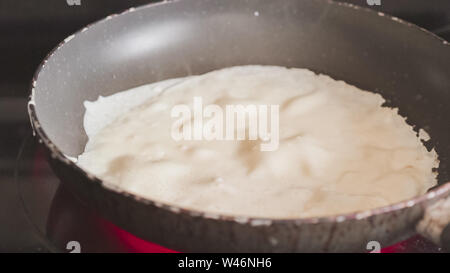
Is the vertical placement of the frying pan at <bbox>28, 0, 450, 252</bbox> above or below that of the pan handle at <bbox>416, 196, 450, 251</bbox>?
above

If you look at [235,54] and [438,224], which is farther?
[235,54]

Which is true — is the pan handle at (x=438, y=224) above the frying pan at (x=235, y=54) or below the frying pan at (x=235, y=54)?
below

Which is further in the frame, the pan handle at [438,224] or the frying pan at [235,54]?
the frying pan at [235,54]

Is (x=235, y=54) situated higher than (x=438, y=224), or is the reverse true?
(x=235, y=54)

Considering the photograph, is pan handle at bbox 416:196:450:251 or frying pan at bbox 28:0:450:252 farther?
frying pan at bbox 28:0:450:252
